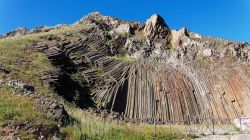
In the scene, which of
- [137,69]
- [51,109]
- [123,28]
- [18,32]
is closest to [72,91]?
[137,69]

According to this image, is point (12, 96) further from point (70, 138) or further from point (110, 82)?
point (110, 82)

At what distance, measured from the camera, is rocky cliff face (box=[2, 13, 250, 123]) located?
3688 centimetres

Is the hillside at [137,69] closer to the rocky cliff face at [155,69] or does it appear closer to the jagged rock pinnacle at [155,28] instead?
the rocky cliff face at [155,69]

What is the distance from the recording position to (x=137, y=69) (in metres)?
40.7

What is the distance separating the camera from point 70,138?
43.1 feet

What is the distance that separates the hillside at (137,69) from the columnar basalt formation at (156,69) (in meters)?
0.08

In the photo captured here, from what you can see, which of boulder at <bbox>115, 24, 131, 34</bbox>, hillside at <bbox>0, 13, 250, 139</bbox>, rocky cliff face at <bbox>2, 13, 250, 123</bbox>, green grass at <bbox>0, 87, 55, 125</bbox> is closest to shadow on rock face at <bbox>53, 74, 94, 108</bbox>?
hillside at <bbox>0, 13, 250, 139</bbox>

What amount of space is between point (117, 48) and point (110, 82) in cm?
769

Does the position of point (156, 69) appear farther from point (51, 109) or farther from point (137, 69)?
point (51, 109)

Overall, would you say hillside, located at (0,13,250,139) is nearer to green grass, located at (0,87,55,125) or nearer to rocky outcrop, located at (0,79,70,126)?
rocky outcrop, located at (0,79,70,126)

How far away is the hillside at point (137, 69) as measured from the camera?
33.2m

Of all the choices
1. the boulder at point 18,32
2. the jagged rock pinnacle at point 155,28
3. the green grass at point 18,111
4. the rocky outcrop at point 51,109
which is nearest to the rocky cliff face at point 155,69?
the jagged rock pinnacle at point 155,28

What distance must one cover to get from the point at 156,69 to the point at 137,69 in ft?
6.49

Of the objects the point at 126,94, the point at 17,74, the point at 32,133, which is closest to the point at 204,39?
the point at 126,94
